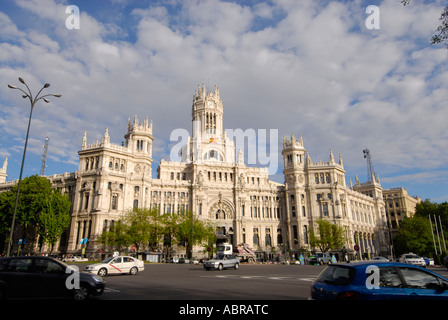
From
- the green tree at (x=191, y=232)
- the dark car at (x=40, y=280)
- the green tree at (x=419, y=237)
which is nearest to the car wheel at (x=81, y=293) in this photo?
the dark car at (x=40, y=280)

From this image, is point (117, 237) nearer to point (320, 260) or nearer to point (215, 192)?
point (215, 192)

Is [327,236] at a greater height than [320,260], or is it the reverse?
[327,236]

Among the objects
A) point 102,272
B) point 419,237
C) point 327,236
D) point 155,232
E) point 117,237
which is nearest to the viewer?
point 102,272

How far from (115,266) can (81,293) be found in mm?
13060

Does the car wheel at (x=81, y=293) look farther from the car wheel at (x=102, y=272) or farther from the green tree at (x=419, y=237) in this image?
the green tree at (x=419, y=237)

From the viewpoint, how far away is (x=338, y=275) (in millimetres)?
8383

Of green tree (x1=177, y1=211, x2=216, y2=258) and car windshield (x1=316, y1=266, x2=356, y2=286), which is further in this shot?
green tree (x1=177, y1=211, x2=216, y2=258)

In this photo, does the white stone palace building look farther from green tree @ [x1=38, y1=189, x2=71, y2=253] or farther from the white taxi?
the white taxi

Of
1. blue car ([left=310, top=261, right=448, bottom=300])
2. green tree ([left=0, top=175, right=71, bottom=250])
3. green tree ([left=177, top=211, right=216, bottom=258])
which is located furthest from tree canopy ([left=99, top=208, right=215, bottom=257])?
blue car ([left=310, top=261, right=448, bottom=300])

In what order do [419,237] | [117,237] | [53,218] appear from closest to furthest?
[53,218]
[117,237]
[419,237]

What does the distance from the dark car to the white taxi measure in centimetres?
1169

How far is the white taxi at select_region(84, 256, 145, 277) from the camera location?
2317cm

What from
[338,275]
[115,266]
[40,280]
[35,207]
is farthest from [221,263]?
[35,207]
